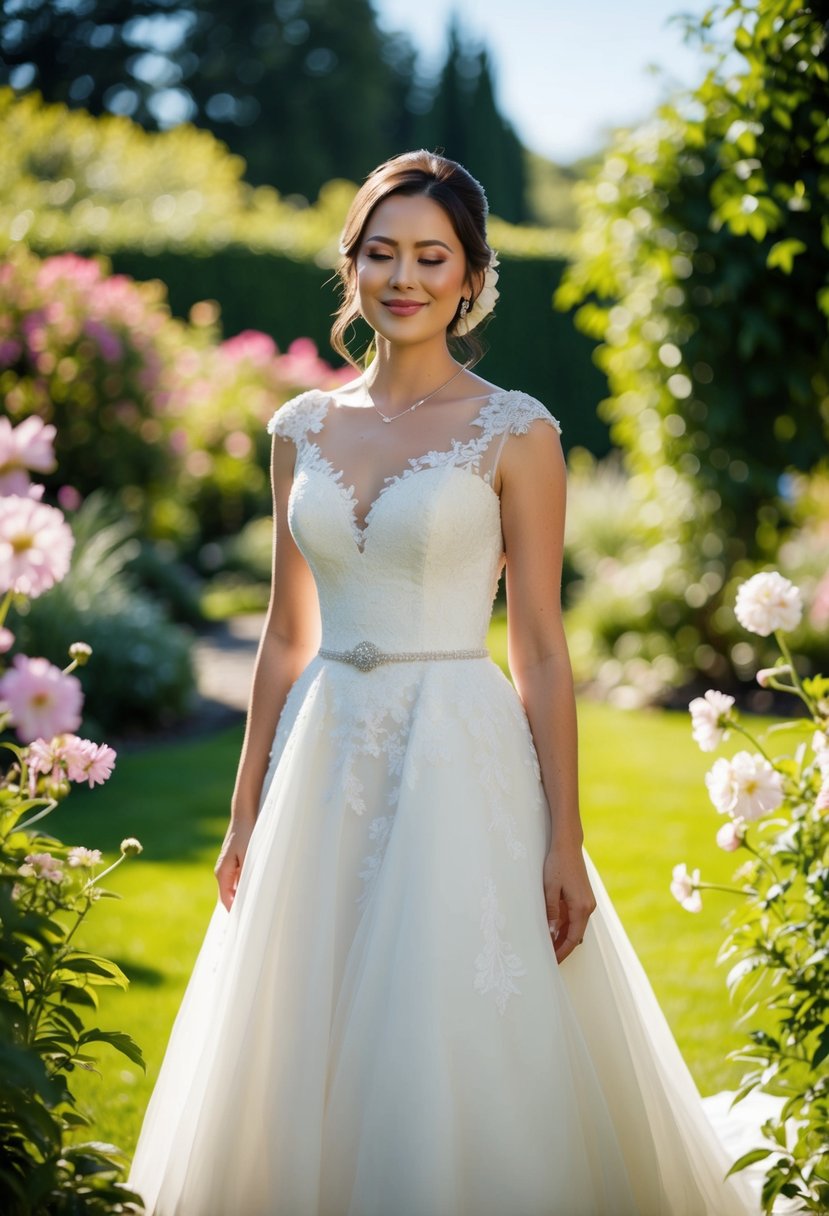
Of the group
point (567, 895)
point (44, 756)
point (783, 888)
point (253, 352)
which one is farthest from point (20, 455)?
point (253, 352)

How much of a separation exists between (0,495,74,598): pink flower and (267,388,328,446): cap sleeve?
1072mm

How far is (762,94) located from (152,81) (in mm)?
38641

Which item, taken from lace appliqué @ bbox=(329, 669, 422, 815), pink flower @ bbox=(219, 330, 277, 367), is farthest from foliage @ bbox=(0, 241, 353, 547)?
lace appliqué @ bbox=(329, 669, 422, 815)

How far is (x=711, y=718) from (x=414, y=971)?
82 centimetres

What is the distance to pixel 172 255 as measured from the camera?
643 inches

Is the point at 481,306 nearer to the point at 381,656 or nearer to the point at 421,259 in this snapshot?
the point at 421,259

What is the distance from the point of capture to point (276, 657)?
9.11 feet

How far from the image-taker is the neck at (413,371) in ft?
8.70

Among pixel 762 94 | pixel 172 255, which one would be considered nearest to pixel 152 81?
pixel 172 255

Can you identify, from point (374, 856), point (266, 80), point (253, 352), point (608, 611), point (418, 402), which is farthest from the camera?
point (266, 80)

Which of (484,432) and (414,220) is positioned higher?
(414,220)

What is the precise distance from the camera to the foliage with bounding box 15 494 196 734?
24.2 ft

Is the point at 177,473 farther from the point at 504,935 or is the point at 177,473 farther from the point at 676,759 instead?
the point at 504,935

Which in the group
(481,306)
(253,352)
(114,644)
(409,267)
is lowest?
(409,267)
